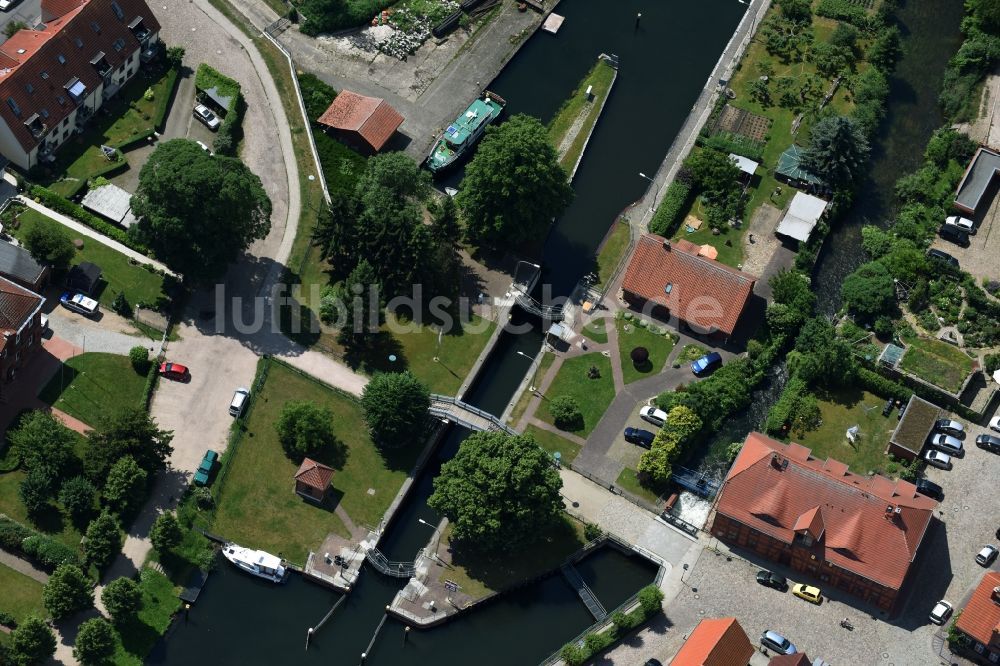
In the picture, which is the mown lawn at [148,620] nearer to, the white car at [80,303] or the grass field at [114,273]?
the white car at [80,303]

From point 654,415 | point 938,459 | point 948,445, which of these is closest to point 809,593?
point 938,459

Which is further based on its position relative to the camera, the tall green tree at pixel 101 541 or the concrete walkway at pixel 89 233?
the concrete walkway at pixel 89 233

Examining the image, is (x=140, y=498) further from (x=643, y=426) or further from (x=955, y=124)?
(x=955, y=124)

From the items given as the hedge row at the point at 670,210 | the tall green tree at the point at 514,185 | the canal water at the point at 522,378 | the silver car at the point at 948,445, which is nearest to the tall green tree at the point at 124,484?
the canal water at the point at 522,378

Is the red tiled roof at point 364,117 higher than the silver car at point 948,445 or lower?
higher

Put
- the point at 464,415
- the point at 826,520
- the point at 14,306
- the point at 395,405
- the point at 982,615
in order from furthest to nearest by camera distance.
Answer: the point at 464,415, the point at 395,405, the point at 14,306, the point at 826,520, the point at 982,615

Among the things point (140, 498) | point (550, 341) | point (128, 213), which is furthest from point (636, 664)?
point (128, 213)

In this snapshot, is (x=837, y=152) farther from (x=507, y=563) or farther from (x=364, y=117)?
(x=507, y=563)
